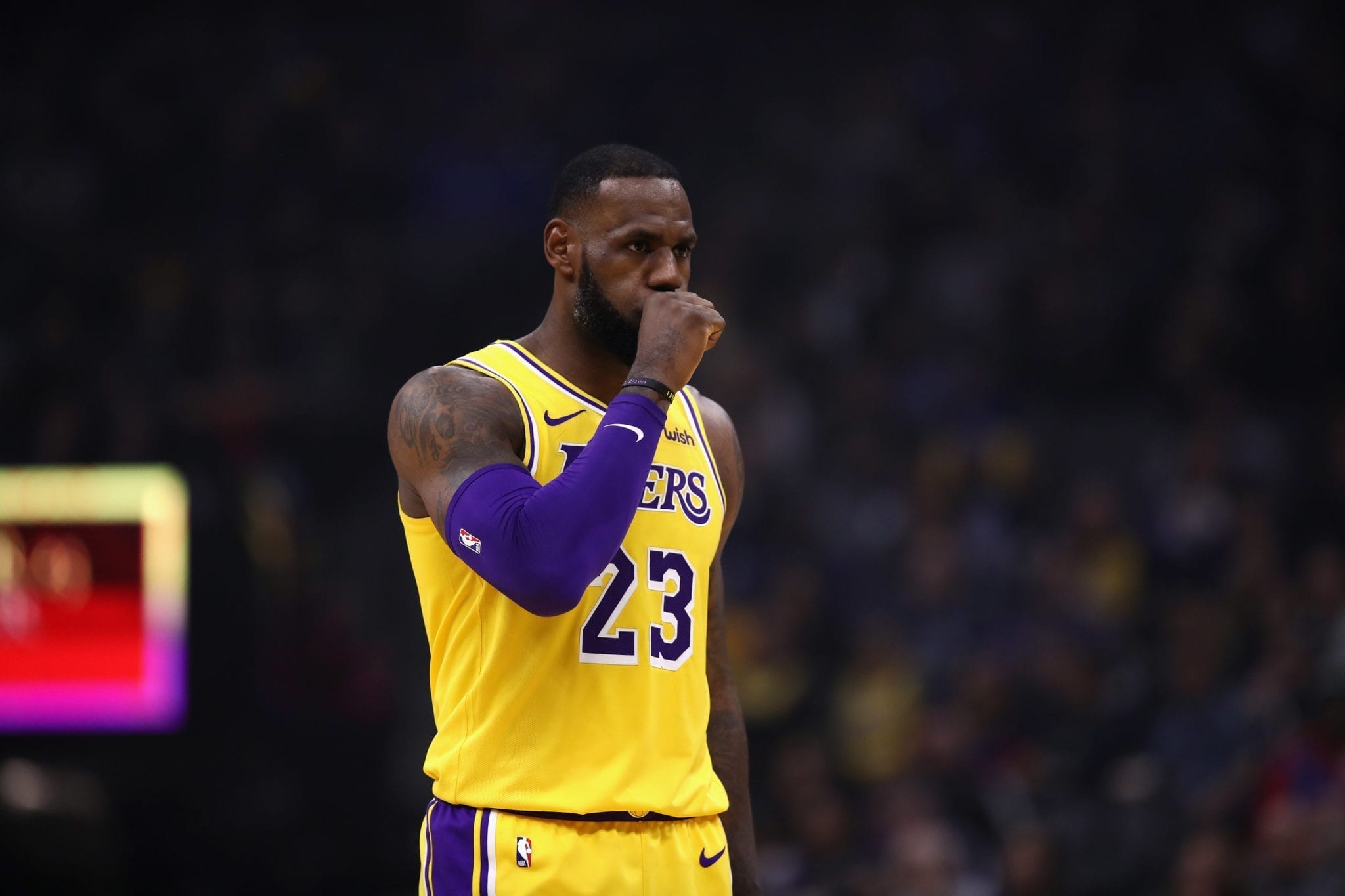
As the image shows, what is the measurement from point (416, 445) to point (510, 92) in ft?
28.2

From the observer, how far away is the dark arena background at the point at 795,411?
7.44 metres

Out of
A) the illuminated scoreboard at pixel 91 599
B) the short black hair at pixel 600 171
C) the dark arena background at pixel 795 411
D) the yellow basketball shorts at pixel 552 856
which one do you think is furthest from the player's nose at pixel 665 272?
the illuminated scoreboard at pixel 91 599

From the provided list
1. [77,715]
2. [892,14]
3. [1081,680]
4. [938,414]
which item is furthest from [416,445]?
[892,14]

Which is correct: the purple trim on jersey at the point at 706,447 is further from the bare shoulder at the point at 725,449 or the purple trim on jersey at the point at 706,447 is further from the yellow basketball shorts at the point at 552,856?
the yellow basketball shorts at the point at 552,856

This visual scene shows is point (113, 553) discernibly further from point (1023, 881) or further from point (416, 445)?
point (416, 445)

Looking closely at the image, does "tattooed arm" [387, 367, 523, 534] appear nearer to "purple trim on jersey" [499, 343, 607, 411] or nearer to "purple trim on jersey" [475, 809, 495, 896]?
"purple trim on jersey" [499, 343, 607, 411]

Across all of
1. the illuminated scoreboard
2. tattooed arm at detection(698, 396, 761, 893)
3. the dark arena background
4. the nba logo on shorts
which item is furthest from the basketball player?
the illuminated scoreboard

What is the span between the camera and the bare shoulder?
326cm

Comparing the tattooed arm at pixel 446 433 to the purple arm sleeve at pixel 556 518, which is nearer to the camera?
the purple arm sleeve at pixel 556 518

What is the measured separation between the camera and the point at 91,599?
320 inches

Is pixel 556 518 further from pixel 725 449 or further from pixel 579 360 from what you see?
pixel 725 449

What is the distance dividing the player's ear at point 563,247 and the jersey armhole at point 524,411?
0.26 metres

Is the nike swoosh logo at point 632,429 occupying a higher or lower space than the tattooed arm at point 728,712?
higher

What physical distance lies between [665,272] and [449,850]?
46.3 inches
